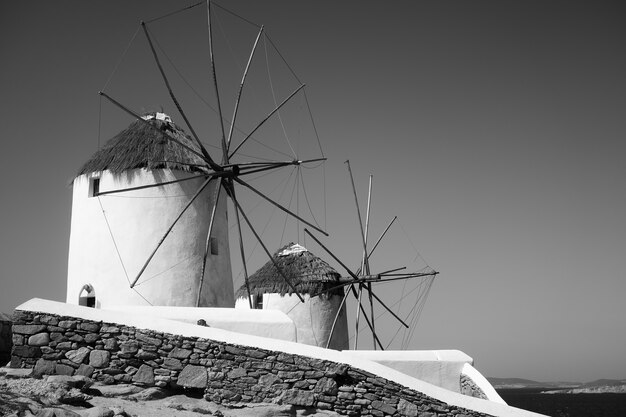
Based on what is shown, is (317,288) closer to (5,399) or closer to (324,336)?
(324,336)

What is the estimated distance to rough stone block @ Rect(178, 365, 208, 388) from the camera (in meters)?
10.2

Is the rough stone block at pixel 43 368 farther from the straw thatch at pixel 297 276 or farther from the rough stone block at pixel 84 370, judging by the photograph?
the straw thatch at pixel 297 276

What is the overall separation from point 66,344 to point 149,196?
18.0ft

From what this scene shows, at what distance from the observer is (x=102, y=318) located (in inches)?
414

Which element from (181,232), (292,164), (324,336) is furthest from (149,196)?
(324,336)

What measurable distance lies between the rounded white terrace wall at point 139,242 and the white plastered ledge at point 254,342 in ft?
13.6

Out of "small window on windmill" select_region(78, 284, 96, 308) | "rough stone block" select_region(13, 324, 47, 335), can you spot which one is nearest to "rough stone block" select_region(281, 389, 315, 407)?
"rough stone block" select_region(13, 324, 47, 335)

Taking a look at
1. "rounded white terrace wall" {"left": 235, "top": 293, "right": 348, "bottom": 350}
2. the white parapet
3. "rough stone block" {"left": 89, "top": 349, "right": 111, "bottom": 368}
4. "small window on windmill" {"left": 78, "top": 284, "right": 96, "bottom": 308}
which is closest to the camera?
"rough stone block" {"left": 89, "top": 349, "right": 111, "bottom": 368}

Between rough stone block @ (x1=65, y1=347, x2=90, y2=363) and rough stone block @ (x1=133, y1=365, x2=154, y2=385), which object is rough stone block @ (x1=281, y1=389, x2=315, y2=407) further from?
rough stone block @ (x1=65, y1=347, x2=90, y2=363)

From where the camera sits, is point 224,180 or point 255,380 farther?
point 224,180

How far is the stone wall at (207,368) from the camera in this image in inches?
400

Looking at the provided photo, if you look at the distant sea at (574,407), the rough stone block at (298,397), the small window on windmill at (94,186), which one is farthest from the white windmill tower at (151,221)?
the distant sea at (574,407)

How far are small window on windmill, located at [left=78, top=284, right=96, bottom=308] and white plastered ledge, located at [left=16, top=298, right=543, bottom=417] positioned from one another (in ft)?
14.9

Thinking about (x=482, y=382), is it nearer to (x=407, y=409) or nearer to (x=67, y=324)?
(x=407, y=409)
